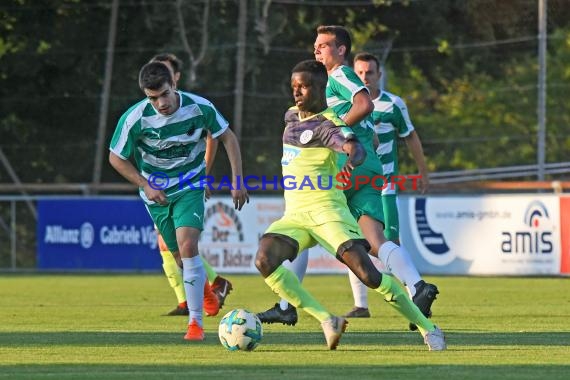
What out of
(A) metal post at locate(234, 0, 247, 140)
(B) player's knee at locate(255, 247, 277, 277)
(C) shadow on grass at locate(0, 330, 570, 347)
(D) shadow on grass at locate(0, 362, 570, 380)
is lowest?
(C) shadow on grass at locate(0, 330, 570, 347)

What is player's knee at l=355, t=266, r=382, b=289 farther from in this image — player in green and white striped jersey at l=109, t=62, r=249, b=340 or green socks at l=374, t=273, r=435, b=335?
player in green and white striped jersey at l=109, t=62, r=249, b=340

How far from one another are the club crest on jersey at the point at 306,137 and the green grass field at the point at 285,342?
1.30 meters

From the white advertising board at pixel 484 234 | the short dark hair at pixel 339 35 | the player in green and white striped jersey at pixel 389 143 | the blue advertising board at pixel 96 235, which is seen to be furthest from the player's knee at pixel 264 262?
the blue advertising board at pixel 96 235

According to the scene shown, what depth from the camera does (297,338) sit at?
9.97 meters

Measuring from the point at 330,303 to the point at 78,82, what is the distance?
11.3 metres

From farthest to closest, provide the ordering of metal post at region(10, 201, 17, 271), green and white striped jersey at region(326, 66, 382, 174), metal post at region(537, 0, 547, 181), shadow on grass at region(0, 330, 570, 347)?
metal post at region(10, 201, 17, 271) → metal post at region(537, 0, 547, 181) → green and white striped jersey at region(326, 66, 382, 174) → shadow on grass at region(0, 330, 570, 347)

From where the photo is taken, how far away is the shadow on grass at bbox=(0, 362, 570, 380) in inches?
289

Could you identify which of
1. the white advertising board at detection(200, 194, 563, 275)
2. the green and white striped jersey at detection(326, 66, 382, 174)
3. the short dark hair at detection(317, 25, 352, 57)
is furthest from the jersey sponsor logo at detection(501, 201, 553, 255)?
the short dark hair at detection(317, 25, 352, 57)

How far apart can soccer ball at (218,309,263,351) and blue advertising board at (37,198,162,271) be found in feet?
42.3

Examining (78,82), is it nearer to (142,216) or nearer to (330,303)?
(142,216)

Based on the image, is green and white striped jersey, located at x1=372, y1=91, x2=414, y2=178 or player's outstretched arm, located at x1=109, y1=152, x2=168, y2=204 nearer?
player's outstretched arm, located at x1=109, y1=152, x2=168, y2=204

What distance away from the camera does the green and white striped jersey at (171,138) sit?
10.2 metres

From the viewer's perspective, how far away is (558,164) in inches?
856

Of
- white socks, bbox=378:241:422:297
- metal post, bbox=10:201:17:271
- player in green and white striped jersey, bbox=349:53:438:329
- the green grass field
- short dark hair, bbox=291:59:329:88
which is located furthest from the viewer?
metal post, bbox=10:201:17:271
